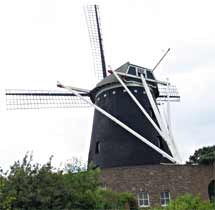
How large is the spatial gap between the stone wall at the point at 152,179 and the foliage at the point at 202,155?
25156 millimetres

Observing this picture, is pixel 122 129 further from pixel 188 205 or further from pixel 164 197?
pixel 188 205

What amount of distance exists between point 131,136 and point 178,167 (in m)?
3.92

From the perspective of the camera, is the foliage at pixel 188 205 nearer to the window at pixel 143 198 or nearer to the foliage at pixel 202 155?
the window at pixel 143 198

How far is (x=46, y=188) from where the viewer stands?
58.2ft

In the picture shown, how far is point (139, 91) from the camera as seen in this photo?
32531mm

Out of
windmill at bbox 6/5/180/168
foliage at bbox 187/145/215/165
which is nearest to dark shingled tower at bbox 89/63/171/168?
windmill at bbox 6/5/180/168

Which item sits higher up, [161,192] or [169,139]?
[169,139]

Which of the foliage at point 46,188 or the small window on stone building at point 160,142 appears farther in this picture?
the small window on stone building at point 160,142

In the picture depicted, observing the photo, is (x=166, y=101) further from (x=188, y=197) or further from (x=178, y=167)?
(x=188, y=197)

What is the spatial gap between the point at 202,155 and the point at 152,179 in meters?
28.8

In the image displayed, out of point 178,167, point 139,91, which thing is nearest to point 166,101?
point 139,91

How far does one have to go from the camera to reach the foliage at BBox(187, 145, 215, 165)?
177ft

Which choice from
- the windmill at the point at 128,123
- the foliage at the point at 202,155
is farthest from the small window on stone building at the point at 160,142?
the foliage at the point at 202,155

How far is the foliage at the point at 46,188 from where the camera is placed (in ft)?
56.9
